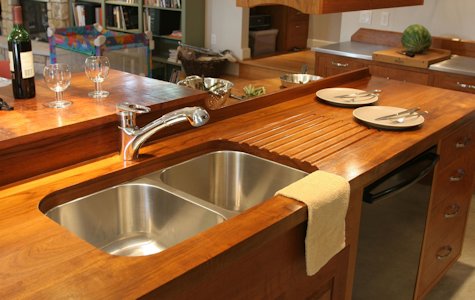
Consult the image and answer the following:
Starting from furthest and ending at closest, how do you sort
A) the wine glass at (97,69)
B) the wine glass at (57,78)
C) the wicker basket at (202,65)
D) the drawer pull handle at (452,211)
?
1. the wicker basket at (202,65)
2. the drawer pull handle at (452,211)
3. the wine glass at (97,69)
4. the wine glass at (57,78)

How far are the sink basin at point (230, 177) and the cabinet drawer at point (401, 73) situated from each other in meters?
2.26

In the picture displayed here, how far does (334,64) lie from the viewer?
13.4 feet

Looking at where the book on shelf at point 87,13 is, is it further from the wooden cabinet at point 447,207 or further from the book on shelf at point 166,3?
the wooden cabinet at point 447,207

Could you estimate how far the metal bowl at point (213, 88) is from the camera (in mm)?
2105

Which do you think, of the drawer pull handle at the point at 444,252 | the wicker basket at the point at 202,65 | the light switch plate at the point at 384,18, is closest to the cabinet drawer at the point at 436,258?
the drawer pull handle at the point at 444,252

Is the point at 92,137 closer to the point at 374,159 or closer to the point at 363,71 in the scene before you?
the point at 374,159

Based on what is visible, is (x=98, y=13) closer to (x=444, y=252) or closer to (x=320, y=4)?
(x=320, y=4)

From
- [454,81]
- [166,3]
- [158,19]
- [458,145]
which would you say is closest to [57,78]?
[458,145]

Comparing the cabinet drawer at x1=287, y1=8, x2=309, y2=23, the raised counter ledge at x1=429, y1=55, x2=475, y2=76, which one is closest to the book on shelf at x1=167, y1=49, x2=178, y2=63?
the cabinet drawer at x1=287, y1=8, x2=309, y2=23

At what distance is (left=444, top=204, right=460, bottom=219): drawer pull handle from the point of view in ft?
7.91

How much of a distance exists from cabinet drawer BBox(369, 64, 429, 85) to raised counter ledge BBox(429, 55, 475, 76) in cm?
10

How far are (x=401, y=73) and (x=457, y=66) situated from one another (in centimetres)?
38

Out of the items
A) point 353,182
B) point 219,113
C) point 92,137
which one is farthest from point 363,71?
point 92,137

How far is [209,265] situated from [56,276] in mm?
305
